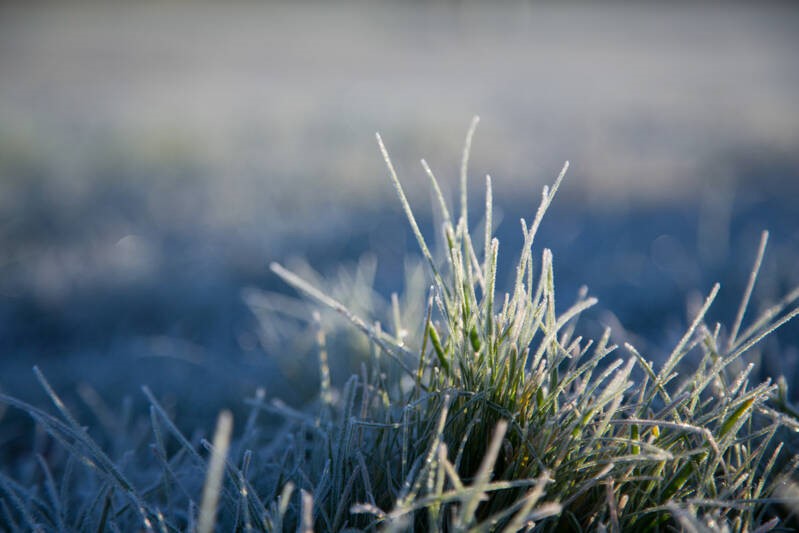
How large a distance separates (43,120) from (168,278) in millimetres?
4372

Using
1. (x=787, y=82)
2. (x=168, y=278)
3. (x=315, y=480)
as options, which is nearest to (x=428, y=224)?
(x=168, y=278)

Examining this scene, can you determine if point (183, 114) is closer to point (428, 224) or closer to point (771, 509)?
point (428, 224)

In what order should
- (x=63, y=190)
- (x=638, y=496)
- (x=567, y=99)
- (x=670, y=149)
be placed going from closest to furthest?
(x=638, y=496) < (x=63, y=190) < (x=670, y=149) < (x=567, y=99)

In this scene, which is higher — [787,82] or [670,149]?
[787,82]

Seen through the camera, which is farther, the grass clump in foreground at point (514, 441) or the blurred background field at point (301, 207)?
the blurred background field at point (301, 207)

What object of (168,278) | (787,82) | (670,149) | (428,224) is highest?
(787,82)

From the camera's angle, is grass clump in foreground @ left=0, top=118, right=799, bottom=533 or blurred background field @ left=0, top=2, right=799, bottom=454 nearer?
grass clump in foreground @ left=0, top=118, right=799, bottom=533

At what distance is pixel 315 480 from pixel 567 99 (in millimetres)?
8458

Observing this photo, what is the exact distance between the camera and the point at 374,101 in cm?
757

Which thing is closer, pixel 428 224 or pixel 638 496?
pixel 638 496

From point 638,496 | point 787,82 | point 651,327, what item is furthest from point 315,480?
point 787,82

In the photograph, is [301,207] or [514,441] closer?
[514,441]

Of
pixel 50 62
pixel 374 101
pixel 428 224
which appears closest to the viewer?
pixel 428 224

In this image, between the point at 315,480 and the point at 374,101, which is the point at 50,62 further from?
the point at 315,480
